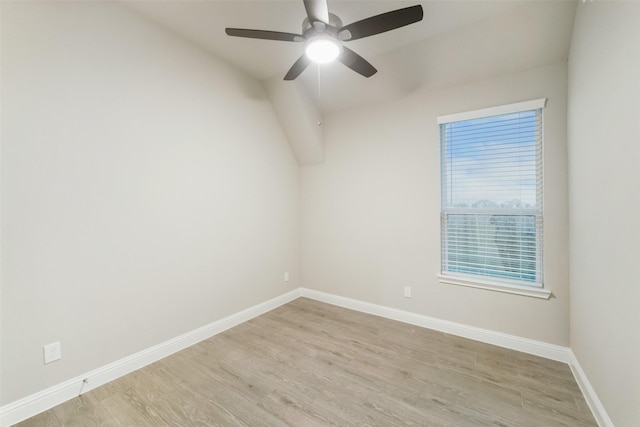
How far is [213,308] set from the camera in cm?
278

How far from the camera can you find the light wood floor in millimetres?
1676

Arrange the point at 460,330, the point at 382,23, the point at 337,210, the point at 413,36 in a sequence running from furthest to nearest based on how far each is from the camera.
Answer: the point at 337,210, the point at 460,330, the point at 413,36, the point at 382,23

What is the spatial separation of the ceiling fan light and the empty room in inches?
0.5

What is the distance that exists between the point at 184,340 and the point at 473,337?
2.76 metres

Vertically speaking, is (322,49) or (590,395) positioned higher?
(322,49)

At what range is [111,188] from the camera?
205 centimetres

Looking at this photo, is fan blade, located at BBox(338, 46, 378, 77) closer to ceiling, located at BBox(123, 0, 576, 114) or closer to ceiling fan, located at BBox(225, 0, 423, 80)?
ceiling fan, located at BBox(225, 0, 423, 80)

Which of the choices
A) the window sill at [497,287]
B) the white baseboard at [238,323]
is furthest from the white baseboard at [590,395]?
the window sill at [497,287]

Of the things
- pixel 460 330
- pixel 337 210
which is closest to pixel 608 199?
pixel 460 330

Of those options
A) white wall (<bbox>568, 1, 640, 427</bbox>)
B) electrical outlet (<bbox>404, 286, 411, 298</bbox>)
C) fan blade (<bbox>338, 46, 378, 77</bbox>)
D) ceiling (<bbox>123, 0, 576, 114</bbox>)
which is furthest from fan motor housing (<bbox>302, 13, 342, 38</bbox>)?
electrical outlet (<bbox>404, 286, 411, 298</bbox>)

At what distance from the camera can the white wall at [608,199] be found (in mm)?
1272

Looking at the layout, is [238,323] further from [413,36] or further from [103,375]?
[413,36]

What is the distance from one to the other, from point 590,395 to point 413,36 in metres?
2.95

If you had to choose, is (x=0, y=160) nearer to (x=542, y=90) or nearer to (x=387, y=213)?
(x=387, y=213)
